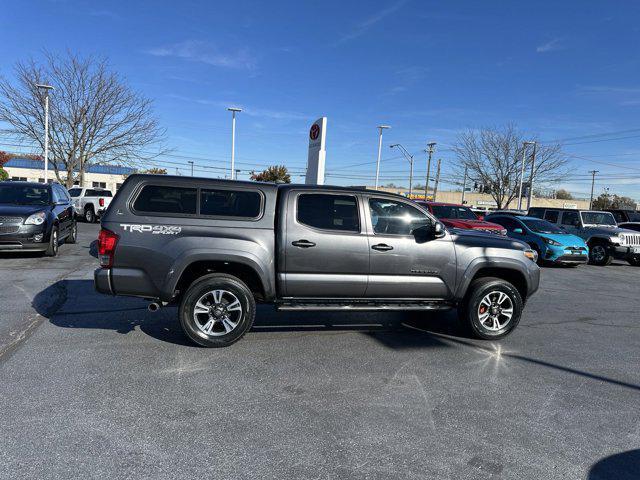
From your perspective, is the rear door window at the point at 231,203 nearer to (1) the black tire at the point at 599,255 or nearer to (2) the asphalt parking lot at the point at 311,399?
(2) the asphalt parking lot at the point at 311,399

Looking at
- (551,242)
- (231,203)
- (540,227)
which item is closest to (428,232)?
(231,203)

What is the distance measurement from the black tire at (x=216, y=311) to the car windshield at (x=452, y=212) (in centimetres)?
1177

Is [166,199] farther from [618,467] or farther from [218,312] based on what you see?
[618,467]

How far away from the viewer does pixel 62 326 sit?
226 inches

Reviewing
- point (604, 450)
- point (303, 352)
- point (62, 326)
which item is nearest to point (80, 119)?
point (62, 326)

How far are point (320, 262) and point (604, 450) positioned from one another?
3120 mm

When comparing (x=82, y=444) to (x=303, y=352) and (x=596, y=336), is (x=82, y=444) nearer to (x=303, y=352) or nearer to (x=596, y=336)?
(x=303, y=352)

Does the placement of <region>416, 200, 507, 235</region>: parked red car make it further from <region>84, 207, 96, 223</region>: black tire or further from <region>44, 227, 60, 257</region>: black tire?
<region>84, 207, 96, 223</region>: black tire

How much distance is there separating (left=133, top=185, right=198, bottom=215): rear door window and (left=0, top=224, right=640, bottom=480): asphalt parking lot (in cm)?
154

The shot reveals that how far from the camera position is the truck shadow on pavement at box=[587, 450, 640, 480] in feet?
9.68

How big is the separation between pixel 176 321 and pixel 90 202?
18192mm

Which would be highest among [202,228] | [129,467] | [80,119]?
[80,119]

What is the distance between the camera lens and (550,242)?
46.0 ft

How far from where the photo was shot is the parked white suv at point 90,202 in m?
21.7
